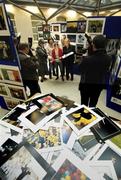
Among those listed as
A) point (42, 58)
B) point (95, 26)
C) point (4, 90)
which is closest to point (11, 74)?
point (4, 90)

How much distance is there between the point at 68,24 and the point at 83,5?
243 inches

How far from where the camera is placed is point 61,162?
997 millimetres

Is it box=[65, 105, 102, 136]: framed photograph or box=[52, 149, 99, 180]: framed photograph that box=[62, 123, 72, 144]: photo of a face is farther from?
box=[52, 149, 99, 180]: framed photograph

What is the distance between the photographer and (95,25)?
312 cm

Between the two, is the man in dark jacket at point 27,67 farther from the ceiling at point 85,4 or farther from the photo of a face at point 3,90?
the ceiling at point 85,4

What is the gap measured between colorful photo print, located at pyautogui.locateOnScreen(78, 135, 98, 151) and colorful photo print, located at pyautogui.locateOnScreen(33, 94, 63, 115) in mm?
465

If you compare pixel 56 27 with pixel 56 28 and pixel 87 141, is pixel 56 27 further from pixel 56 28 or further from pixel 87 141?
pixel 87 141

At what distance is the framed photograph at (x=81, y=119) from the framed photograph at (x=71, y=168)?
0.25 metres

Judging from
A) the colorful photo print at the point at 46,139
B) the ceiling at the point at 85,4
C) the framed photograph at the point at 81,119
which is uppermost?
the ceiling at the point at 85,4

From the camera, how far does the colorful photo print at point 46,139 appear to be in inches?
44.2

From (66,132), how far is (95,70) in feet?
3.52

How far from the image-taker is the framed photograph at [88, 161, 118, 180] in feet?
A: 3.00

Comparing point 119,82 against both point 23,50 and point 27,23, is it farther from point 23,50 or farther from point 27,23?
point 27,23

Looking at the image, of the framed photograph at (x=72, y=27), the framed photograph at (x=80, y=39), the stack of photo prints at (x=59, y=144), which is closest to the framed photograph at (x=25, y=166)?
the stack of photo prints at (x=59, y=144)
